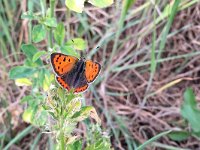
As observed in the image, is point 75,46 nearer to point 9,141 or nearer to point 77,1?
point 77,1

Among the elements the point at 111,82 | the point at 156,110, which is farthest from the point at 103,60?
the point at 156,110

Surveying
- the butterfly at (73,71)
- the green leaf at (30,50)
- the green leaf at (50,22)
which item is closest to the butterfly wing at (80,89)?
the butterfly at (73,71)

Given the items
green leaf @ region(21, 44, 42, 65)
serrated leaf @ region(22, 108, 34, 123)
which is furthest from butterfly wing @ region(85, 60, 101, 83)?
serrated leaf @ region(22, 108, 34, 123)

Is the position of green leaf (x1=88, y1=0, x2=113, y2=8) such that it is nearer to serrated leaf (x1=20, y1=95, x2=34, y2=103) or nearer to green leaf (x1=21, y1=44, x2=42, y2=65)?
green leaf (x1=21, y1=44, x2=42, y2=65)

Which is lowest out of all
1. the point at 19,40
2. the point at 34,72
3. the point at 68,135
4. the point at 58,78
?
the point at 68,135

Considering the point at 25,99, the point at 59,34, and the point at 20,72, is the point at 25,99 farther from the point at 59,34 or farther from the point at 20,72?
the point at 59,34

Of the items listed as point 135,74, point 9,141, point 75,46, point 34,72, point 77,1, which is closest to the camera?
point 77,1

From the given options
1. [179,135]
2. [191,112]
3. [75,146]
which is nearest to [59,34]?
[75,146]
